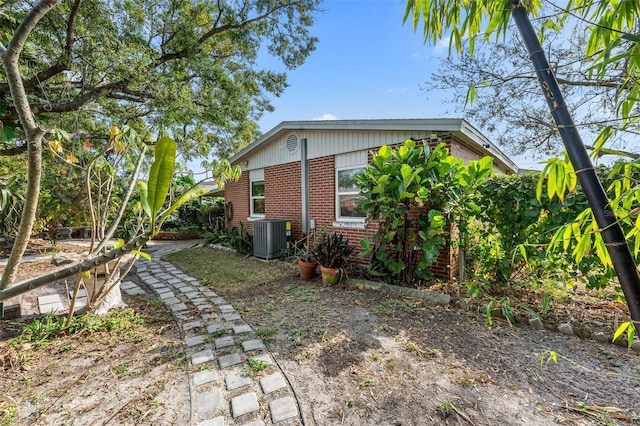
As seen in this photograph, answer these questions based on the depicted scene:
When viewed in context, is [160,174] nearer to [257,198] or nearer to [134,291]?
[134,291]

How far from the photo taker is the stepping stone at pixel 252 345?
9.29 feet

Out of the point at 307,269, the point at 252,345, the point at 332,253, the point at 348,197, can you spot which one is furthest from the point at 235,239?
the point at 252,345

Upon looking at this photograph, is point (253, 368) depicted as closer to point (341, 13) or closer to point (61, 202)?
point (341, 13)

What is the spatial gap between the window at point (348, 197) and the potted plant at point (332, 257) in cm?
107

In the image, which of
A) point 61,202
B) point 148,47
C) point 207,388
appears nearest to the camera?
point 207,388

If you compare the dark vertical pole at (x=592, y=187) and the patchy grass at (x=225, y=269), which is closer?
the dark vertical pole at (x=592, y=187)

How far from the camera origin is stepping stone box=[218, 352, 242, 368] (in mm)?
2561

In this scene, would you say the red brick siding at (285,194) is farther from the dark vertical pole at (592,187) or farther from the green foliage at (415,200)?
the dark vertical pole at (592,187)

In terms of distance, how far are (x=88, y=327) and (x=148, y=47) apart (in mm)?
6937

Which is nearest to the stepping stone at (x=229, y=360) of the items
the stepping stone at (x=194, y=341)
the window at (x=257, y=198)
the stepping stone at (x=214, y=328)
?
the stepping stone at (x=194, y=341)

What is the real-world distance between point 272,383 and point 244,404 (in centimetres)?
29

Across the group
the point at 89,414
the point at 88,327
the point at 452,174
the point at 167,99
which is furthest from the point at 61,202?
the point at 452,174

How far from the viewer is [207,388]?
7.34 feet

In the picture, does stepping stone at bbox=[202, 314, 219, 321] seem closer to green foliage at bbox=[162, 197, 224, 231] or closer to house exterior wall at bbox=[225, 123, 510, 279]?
house exterior wall at bbox=[225, 123, 510, 279]
